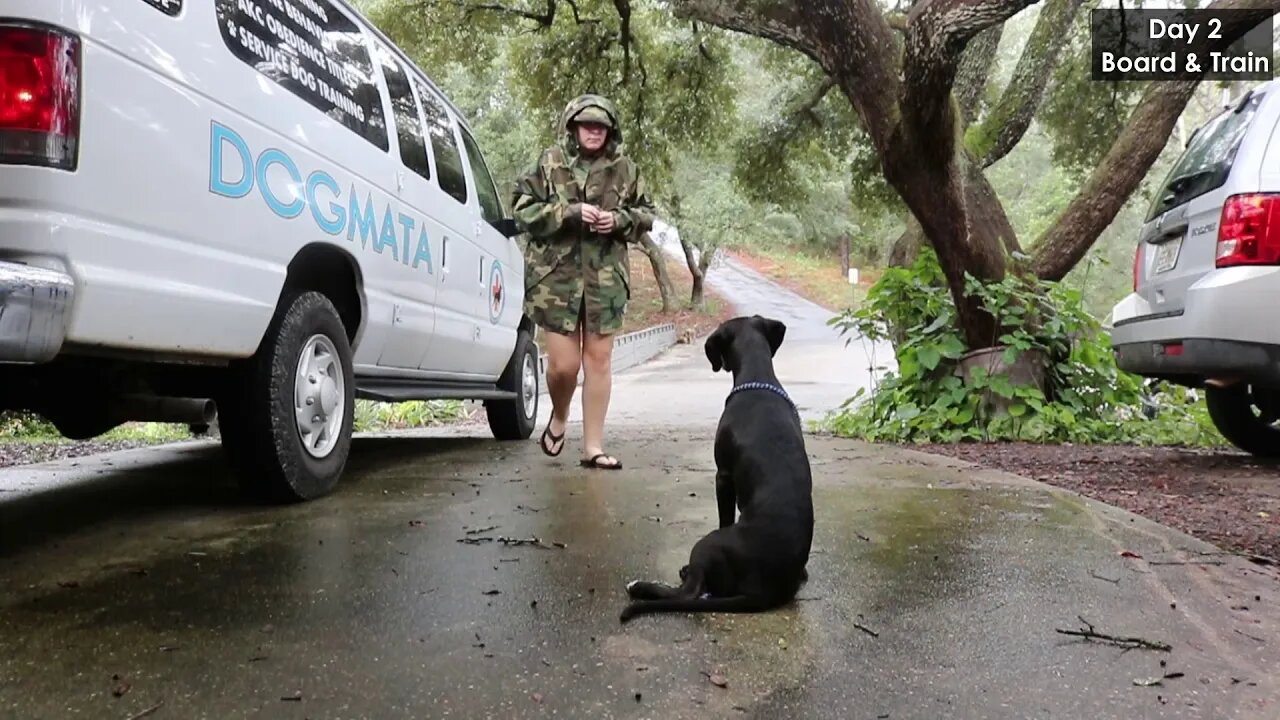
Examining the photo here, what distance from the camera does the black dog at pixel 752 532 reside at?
6.87ft

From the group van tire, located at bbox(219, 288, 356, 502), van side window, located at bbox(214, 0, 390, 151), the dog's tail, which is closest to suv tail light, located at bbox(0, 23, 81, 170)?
van side window, located at bbox(214, 0, 390, 151)

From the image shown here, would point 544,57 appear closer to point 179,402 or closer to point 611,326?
point 611,326

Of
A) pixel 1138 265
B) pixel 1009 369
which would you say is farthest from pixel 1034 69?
pixel 1138 265

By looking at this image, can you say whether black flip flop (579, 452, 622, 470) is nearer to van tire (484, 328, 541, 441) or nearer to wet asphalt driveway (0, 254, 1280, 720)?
wet asphalt driveway (0, 254, 1280, 720)

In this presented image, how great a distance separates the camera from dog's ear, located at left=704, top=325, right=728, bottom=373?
9.48 ft

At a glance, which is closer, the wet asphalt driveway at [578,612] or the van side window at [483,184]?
the wet asphalt driveway at [578,612]

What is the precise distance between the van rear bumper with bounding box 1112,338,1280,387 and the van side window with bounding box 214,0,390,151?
3.95 metres

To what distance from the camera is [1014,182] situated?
42.3 meters

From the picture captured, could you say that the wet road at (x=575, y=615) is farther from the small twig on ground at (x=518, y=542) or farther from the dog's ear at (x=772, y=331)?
the dog's ear at (x=772, y=331)

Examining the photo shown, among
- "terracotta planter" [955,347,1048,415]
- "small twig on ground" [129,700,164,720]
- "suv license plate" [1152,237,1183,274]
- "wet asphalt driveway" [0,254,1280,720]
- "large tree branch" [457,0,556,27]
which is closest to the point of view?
"small twig on ground" [129,700,164,720]

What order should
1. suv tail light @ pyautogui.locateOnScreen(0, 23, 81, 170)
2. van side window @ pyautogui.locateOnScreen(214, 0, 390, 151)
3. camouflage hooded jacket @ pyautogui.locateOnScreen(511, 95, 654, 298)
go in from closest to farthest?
1. suv tail light @ pyautogui.locateOnScreen(0, 23, 81, 170)
2. van side window @ pyautogui.locateOnScreen(214, 0, 390, 151)
3. camouflage hooded jacket @ pyautogui.locateOnScreen(511, 95, 654, 298)

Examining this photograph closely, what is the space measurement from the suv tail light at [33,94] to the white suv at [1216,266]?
4586mm

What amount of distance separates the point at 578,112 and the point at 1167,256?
3.21 meters

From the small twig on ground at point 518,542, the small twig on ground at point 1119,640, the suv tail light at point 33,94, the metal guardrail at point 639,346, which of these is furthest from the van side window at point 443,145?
the metal guardrail at point 639,346
